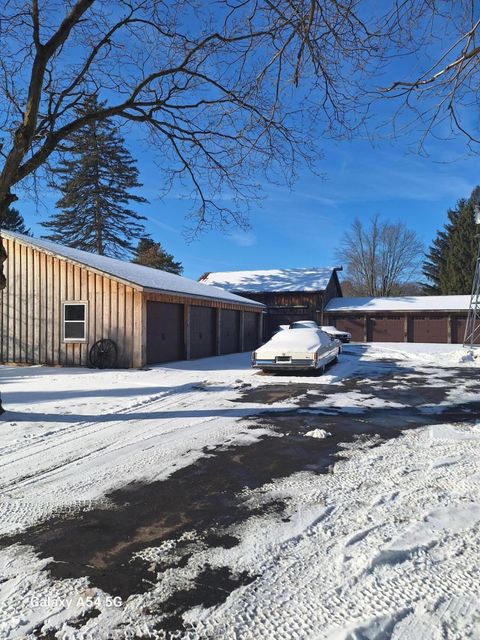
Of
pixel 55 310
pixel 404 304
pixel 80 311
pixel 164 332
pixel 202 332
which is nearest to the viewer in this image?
pixel 80 311

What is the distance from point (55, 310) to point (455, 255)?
42.7m

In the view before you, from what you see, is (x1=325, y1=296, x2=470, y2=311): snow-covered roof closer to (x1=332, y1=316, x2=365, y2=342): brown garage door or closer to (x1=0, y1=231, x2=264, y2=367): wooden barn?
(x1=332, y1=316, x2=365, y2=342): brown garage door

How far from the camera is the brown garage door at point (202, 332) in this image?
18.2 m

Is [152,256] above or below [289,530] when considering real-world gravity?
above

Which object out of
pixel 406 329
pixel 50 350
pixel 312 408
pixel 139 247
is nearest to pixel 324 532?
pixel 312 408

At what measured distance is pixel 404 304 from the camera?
1320 inches

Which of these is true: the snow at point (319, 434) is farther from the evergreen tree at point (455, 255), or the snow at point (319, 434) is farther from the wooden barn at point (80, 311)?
the evergreen tree at point (455, 255)

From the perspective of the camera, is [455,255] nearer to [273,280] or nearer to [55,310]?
[273,280]

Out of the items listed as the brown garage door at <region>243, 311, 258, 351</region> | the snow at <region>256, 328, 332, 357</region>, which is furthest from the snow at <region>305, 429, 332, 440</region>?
the brown garage door at <region>243, 311, 258, 351</region>

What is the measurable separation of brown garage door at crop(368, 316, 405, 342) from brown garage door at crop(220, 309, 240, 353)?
581 inches

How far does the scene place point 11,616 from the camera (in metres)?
2.29

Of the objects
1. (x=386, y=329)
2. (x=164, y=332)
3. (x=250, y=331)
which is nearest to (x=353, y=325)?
(x=386, y=329)

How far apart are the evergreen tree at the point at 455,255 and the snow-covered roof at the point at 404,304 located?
41.1 ft

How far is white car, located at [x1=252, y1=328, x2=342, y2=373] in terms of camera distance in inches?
500
